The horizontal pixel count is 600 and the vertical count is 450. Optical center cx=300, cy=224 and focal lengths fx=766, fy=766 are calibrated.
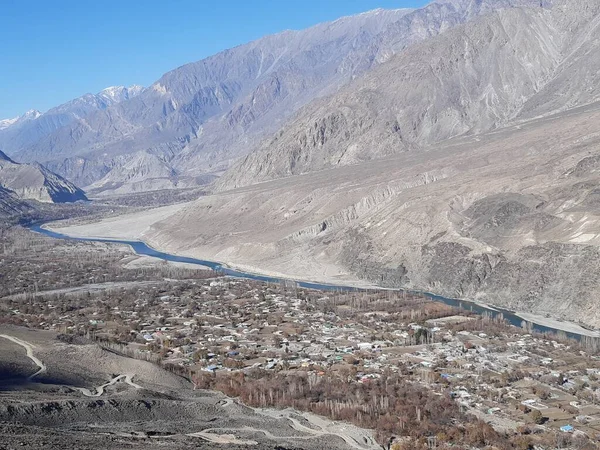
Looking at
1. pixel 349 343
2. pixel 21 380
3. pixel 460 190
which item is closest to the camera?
pixel 21 380

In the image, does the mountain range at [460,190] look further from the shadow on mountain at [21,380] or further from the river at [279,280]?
the shadow on mountain at [21,380]

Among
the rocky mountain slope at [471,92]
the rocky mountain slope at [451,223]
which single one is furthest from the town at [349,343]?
the rocky mountain slope at [471,92]

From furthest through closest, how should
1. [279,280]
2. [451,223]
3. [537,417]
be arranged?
[279,280] → [451,223] → [537,417]

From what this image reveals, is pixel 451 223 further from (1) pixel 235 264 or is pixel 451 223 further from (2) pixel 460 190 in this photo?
(1) pixel 235 264

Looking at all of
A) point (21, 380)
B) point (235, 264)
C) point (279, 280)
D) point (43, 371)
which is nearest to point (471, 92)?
point (235, 264)

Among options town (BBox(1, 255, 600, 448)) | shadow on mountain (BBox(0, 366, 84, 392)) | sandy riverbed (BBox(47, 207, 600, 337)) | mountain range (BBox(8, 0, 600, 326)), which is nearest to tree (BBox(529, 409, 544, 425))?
town (BBox(1, 255, 600, 448))

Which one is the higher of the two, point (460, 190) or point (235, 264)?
point (460, 190)

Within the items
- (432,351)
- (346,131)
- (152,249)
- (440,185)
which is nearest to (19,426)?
(432,351)

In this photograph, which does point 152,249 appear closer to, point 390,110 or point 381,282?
point 381,282
